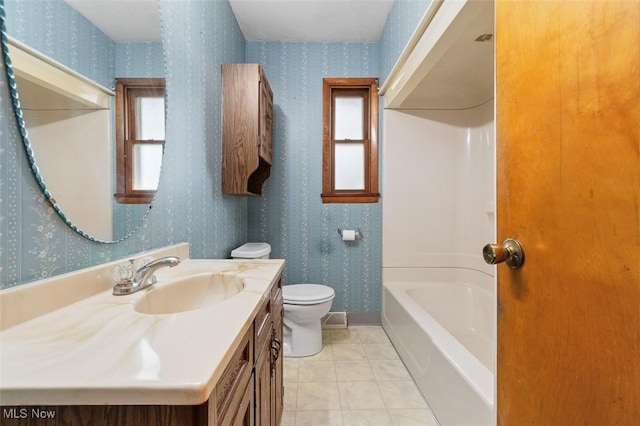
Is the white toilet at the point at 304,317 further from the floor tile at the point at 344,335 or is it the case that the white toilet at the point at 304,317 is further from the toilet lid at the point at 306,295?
the floor tile at the point at 344,335

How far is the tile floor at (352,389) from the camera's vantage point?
4.64ft

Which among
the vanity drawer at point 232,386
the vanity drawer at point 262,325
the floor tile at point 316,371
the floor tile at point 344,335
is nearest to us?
the vanity drawer at point 232,386

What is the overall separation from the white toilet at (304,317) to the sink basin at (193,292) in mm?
904

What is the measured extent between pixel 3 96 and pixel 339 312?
2.39 m

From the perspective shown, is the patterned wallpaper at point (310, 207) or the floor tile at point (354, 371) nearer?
the floor tile at point (354, 371)

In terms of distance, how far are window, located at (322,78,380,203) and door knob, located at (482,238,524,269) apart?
1.79 m

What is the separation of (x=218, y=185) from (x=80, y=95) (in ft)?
3.47

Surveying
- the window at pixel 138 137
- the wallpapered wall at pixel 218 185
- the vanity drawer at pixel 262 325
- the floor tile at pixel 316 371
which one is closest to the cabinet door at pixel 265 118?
the wallpapered wall at pixel 218 185

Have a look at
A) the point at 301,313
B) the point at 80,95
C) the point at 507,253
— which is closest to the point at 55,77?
the point at 80,95

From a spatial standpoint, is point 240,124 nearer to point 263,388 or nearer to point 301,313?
point 301,313

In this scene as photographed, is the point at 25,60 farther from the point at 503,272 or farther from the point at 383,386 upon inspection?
the point at 383,386

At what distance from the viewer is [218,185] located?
1821mm

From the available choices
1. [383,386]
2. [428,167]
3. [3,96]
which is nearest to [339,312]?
[383,386]

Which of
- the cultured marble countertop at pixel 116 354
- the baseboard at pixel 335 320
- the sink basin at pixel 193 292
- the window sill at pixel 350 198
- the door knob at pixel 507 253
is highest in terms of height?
the window sill at pixel 350 198
